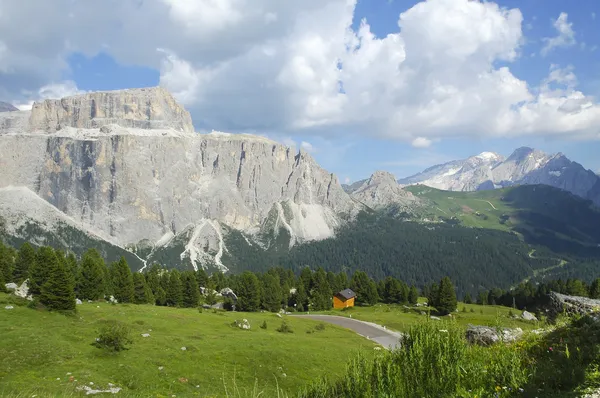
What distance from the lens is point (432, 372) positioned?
11.1 m

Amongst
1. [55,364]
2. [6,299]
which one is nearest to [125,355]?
[55,364]

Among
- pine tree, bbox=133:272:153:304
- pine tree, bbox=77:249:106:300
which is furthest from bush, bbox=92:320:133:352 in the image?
pine tree, bbox=133:272:153:304

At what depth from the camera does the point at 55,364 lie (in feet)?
106

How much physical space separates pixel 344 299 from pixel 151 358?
9567cm

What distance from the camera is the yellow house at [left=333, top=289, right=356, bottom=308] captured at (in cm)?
12719

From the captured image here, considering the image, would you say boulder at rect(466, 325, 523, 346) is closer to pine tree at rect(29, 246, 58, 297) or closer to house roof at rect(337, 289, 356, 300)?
pine tree at rect(29, 246, 58, 297)

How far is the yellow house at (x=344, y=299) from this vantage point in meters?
127

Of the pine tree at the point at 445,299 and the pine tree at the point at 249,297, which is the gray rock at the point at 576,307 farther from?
the pine tree at the point at 249,297

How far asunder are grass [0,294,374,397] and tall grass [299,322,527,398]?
12175 millimetres

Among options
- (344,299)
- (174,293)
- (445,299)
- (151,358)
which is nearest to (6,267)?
(174,293)

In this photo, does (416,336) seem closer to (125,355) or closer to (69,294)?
(125,355)

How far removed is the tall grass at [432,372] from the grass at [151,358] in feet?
39.9

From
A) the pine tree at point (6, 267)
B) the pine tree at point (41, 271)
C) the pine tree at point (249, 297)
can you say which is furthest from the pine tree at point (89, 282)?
the pine tree at point (249, 297)

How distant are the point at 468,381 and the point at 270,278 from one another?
123464 millimetres
